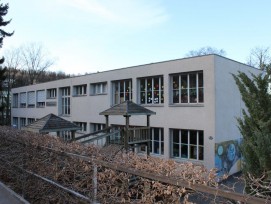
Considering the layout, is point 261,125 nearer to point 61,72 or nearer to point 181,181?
point 181,181

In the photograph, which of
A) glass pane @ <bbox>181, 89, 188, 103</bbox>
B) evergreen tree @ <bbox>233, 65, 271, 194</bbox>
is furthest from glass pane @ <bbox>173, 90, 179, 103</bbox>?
evergreen tree @ <bbox>233, 65, 271, 194</bbox>

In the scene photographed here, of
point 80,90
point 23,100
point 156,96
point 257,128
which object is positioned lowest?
point 257,128

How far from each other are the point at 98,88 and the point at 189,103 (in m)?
11.7

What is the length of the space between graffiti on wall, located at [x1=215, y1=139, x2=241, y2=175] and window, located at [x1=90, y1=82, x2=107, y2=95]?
486 inches

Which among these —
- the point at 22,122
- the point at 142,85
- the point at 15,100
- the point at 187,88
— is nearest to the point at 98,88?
the point at 142,85

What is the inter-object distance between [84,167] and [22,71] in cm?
6805

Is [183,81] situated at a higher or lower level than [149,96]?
higher

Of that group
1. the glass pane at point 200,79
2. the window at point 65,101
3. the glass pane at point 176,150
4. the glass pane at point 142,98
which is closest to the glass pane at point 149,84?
the glass pane at point 142,98

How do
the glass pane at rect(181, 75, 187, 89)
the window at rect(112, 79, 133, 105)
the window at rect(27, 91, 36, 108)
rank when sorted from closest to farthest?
the glass pane at rect(181, 75, 187, 89) → the window at rect(112, 79, 133, 105) → the window at rect(27, 91, 36, 108)

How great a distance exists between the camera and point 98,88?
98.6 feet

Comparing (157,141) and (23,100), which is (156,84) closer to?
(157,141)

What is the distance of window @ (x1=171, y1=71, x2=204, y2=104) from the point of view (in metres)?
20.3

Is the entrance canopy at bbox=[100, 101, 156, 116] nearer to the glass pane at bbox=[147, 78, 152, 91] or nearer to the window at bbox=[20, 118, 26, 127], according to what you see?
the glass pane at bbox=[147, 78, 152, 91]

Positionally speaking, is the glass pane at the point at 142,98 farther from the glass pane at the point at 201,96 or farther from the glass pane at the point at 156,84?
the glass pane at the point at 201,96
